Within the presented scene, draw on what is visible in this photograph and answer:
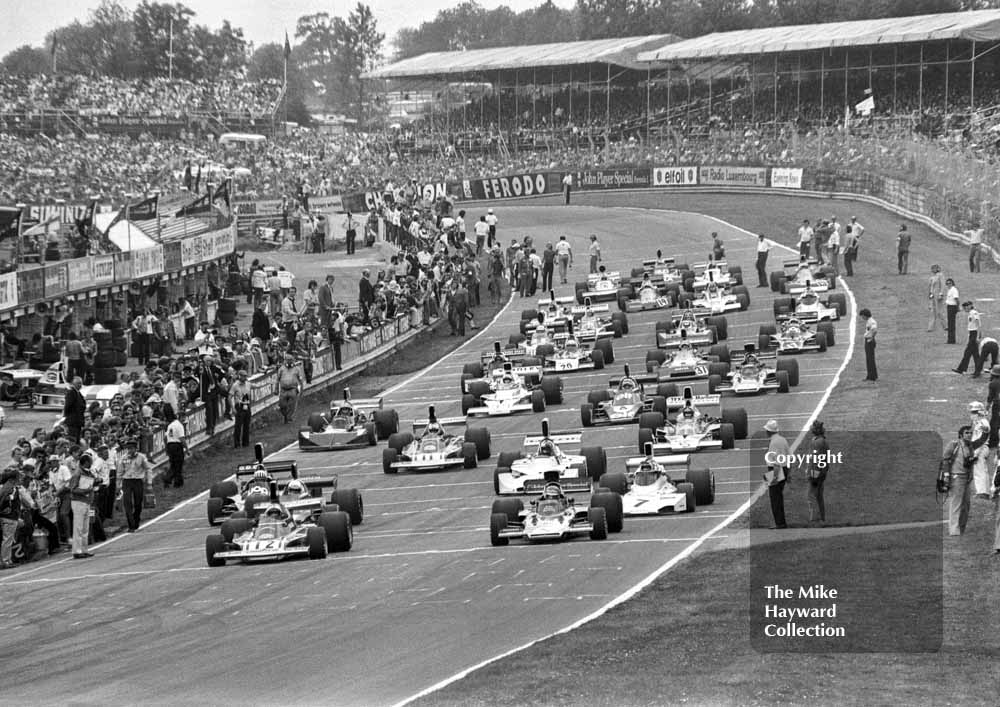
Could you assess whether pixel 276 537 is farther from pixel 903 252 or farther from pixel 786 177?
pixel 786 177

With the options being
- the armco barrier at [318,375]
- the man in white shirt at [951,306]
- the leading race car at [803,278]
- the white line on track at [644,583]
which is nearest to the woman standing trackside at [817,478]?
the white line on track at [644,583]

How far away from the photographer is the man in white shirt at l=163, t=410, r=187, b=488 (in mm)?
32344

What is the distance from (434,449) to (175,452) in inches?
191

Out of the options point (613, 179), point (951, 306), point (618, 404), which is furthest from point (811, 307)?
point (613, 179)

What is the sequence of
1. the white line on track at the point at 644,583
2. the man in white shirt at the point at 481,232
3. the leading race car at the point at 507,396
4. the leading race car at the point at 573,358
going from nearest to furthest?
1. the white line on track at the point at 644,583
2. the leading race car at the point at 507,396
3. the leading race car at the point at 573,358
4. the man in white shirt at the point at 481,232

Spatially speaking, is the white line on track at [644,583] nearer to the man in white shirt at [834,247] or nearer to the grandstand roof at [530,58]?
the man in white shirt at [834,247]

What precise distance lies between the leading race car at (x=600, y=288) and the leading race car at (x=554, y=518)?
26.5 meters

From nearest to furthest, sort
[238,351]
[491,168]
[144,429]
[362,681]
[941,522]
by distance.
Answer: [362,681] < [941,522] < [144,429] < [238,351] < [491,168]

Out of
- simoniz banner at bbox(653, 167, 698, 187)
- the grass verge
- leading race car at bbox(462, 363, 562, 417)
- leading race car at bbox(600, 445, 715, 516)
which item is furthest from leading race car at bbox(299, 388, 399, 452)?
simoniz banner at bbox(653, 167, 698, 187)

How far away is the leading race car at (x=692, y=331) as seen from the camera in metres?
43.3

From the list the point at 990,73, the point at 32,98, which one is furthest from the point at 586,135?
the point at 32,98

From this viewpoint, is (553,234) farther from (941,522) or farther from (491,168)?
(941,522)

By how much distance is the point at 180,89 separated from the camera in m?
106

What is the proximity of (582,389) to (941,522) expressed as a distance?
1768cm
